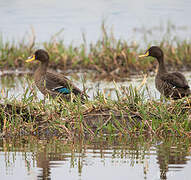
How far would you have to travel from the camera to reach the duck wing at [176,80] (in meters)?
10.6

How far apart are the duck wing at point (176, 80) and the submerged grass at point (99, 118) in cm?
196

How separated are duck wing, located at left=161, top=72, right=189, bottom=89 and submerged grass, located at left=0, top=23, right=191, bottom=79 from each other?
421cm

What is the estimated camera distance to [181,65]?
17.0 metres

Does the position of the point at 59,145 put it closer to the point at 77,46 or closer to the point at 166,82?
the point at 166,82

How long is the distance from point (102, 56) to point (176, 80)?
546 cm

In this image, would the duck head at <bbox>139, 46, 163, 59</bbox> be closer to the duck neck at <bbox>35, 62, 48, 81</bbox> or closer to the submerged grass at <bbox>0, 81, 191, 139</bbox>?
the duck neck at <bbox>35, 62, 48, 81</bbox>

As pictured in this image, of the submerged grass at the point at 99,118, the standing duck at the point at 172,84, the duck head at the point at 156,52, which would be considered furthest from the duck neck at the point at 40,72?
the submerged grass at the point at 99,118

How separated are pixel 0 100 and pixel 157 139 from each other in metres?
2.36

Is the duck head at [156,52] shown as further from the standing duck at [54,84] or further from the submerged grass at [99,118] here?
the submerged grass at [99,118]

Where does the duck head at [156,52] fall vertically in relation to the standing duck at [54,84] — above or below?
above

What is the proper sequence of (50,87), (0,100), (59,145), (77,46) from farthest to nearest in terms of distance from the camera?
1. (77,46)
2. (50,87)
3. (0,100)
4. (59,145)

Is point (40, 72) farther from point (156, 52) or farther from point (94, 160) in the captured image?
point (94, 160)

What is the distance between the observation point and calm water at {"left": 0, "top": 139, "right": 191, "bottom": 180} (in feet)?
19.1

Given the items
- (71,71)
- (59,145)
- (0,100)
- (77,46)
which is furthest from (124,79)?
(59,145)
